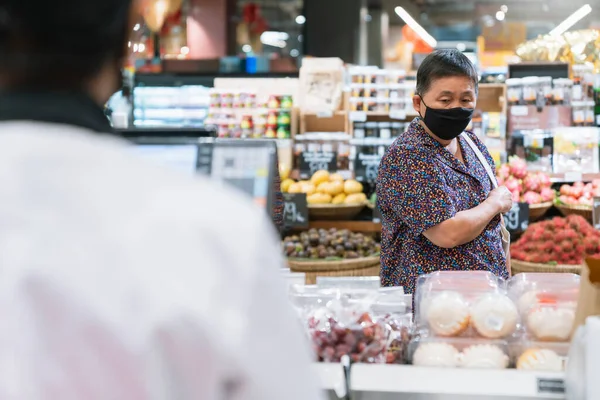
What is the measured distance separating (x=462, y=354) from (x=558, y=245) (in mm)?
3193

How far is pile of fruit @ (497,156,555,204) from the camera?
17.8ft

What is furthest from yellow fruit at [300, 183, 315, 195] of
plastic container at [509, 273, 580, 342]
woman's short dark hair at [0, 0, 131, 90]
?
woman's short dark hair at [0, 0, 131, 90]

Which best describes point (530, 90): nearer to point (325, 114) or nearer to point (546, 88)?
point (546, 88)

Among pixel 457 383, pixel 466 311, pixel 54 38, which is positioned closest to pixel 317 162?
pixel 466 311

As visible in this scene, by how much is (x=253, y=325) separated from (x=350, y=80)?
5.97 m

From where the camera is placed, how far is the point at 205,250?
65cm

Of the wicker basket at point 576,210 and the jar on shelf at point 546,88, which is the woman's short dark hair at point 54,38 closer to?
the wicker basket at point 576,210

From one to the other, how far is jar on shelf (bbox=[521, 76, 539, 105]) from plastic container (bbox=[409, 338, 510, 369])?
455 centimetres

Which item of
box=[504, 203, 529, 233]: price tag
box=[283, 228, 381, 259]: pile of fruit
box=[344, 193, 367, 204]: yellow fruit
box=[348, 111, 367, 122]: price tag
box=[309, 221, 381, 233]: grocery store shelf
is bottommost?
box=[283, 228, 381, 259]: pile of fruit

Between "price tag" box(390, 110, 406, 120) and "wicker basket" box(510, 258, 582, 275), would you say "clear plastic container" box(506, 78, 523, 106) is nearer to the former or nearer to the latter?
"price tag" box(390, 110, 406, 120)

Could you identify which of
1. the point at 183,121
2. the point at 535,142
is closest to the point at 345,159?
the point at 535,142

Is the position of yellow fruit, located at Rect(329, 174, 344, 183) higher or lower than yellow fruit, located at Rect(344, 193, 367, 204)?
higher

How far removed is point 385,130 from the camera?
6.14 m

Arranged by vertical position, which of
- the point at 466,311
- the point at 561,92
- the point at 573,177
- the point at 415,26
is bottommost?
the point at 466,311
